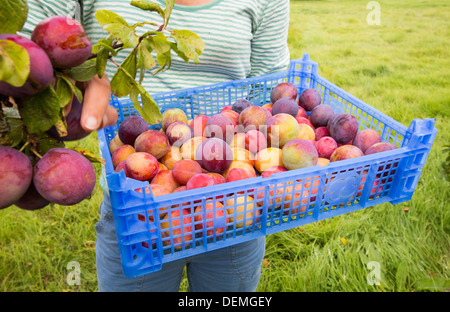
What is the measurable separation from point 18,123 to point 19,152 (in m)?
0.05

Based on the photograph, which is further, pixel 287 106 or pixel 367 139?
pixel 287 106

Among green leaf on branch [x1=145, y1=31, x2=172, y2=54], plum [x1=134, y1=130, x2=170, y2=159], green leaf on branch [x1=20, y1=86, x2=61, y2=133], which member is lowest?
plum [x1=134, y1=130, x2=170, y2=159]

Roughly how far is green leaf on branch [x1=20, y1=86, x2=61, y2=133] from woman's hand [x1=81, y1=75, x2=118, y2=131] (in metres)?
0.09

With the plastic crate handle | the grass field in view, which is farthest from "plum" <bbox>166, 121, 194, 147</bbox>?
the grass field

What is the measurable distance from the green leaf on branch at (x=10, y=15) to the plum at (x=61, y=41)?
28 mm

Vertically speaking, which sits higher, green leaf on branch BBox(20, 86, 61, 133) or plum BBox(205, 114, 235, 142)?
green leaf on branch BBox(20, 86, 61, 133)

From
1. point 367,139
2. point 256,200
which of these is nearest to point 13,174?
point 256,200

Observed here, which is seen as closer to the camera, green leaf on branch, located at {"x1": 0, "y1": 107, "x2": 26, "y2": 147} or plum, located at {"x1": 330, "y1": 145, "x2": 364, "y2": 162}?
green leaf on branch, located at {"x1": 0, "y1": 107, "x2": 26, "y2": 147}

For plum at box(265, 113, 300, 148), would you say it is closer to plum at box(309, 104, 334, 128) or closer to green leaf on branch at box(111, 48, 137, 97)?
plum at box(309, 104, 334, 128)

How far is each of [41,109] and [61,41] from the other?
0.36 feet

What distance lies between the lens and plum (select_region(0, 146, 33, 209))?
536 mm

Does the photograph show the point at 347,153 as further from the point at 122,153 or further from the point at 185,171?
the point at 122,153

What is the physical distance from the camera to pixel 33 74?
1.56 feet
